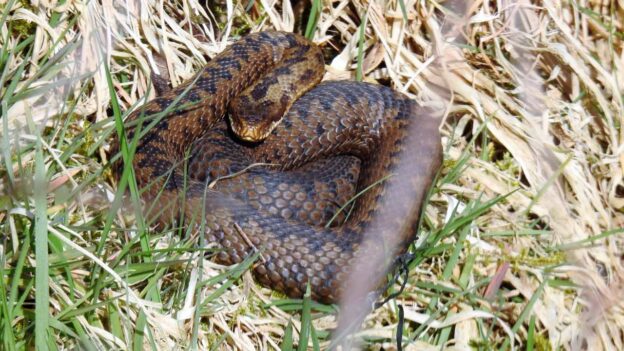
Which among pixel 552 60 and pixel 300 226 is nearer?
pixel 300 226

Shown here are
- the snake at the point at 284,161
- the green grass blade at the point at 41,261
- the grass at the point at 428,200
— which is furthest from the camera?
the snake at the point at 284,161

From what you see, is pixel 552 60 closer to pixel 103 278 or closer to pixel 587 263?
pixel 587 263

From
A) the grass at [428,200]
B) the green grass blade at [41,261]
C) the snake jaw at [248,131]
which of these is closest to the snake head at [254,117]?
the snake jaw at [248,131]

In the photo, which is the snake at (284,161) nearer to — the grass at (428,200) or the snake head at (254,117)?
the snake head at (254,117)

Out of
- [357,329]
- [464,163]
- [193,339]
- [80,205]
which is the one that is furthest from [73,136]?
[464,163]

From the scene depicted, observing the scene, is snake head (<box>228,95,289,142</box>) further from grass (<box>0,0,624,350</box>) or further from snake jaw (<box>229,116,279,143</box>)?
grass (<box>0,0,624,350</box>)

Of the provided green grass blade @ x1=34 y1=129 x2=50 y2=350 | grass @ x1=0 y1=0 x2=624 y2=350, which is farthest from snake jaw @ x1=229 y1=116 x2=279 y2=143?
green grass blade @ x1=34 y1=129 x2=50 y2=350

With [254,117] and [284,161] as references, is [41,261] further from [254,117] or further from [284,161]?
[284,161]

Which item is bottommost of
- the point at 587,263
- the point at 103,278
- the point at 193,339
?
the point at 587,263

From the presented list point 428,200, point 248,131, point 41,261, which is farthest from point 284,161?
point 41,261
